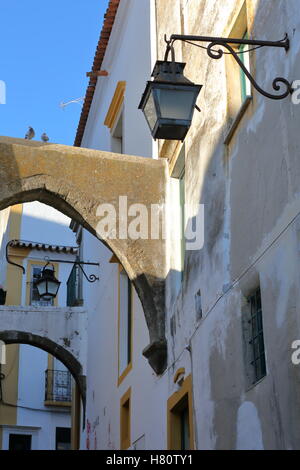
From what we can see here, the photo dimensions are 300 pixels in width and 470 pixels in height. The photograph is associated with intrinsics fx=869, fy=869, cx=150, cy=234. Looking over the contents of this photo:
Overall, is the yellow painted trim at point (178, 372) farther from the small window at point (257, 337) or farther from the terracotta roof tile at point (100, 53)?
the terracotta roof tile at point (100, 53)

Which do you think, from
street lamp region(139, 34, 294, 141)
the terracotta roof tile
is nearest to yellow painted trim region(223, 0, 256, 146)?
street lamp region(139, 34, 294, 141)

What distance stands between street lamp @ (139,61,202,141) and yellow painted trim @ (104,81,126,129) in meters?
6.87

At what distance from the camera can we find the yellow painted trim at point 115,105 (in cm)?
→ 1420

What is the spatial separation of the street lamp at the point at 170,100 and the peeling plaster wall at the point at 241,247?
1.96 ft

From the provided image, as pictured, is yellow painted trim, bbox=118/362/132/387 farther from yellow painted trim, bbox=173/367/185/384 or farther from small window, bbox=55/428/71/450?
small window, bbox=55/428/71/450

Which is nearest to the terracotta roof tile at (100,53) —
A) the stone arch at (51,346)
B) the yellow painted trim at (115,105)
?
the yellow painted trim at (115,105)

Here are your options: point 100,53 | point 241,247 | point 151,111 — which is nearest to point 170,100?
point 151,111

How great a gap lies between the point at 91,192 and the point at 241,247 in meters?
3.47

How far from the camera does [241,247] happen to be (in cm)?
748

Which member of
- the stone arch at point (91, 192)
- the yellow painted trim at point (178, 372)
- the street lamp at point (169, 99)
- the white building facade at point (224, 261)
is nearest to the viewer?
the white building facade at point (224, 261)

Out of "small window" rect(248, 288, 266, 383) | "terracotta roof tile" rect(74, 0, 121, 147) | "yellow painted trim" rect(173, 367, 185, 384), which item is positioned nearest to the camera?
"small window" rect(248, 288, 266, 383)

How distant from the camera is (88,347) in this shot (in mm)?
17438

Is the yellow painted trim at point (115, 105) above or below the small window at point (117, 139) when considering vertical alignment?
above

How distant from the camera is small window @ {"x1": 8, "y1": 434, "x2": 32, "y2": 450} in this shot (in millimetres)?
27359
